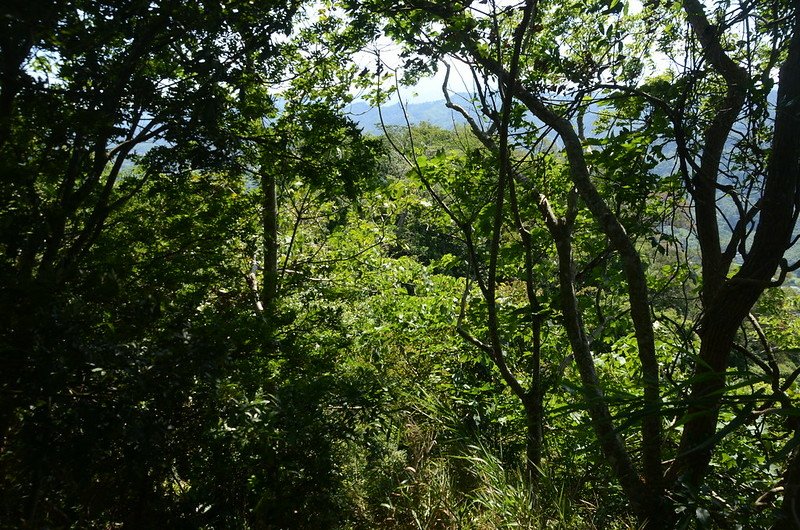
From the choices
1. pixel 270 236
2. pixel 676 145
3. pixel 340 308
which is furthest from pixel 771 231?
pixel 270 236

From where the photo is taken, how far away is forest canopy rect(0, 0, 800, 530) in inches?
85.3

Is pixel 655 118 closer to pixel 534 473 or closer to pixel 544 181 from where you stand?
pixel 544 181

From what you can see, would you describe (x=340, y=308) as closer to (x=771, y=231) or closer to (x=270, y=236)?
(x=270, y=236)

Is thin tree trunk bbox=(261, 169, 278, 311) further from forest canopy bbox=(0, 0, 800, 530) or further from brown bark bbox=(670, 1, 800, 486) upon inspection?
brown bark bbox=(670, 1, 800, 486)

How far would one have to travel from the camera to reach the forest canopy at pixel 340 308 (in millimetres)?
2166

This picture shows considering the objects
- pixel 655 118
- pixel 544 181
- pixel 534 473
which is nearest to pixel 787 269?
pixel 655 118

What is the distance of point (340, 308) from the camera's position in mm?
4770

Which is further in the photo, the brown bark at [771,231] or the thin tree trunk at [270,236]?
the thin tree trunk at [270,236]

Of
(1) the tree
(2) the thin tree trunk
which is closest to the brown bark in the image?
(1) the tree

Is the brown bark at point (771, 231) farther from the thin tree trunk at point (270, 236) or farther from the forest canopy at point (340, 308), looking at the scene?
the thin tree trunk at point (270, 236)

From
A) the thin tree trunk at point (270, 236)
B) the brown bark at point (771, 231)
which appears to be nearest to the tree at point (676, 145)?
the brown bark at point (771, 231)

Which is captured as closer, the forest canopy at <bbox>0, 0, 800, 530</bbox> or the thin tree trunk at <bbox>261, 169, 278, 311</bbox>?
the forest canopy at <bbox>0, 0, 800, 530</bbox>

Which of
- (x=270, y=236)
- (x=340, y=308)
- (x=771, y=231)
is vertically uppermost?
(x=270, y=236)

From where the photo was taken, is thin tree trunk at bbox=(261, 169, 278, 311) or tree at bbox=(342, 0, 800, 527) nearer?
tree at bbox=(342, 0, 800, 527)
